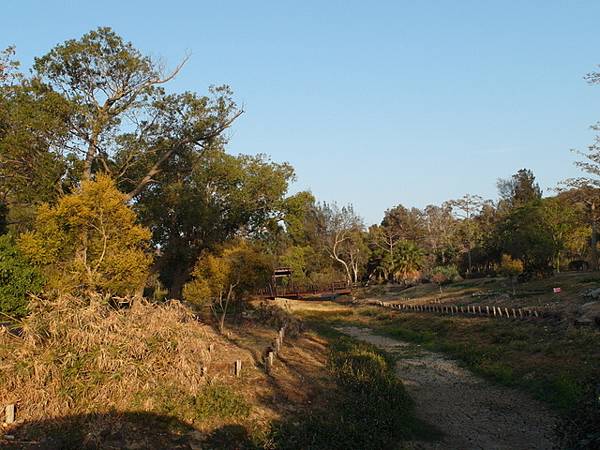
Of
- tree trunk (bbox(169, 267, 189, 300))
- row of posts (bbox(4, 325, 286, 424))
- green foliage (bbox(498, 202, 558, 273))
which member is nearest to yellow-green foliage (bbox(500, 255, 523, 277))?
green foliage (bbox(498, 202, 558, 273))

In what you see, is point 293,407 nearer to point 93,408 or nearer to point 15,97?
point 93,408

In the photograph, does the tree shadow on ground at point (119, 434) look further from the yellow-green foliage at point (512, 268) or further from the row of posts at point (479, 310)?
the yellow-green foliage at point (512, 268)

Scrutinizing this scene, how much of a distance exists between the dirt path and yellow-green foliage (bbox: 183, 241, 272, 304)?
9.64m

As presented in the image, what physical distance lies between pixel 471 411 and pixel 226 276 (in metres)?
14.1

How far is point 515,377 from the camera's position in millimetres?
16266

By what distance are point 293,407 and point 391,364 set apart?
27.1 feet

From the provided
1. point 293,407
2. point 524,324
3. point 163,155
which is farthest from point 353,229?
point 293,407

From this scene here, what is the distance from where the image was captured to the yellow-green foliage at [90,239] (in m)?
19.1

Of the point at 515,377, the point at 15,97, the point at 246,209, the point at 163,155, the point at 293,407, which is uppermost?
the point at 15,97

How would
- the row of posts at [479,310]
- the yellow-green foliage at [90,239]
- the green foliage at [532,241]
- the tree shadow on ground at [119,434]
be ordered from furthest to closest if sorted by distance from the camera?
the green foliage at [532,241] < the row of posts at [479,310] < the yellow-green foliage at [90,239] < the tree shadow on ground at [119,434]

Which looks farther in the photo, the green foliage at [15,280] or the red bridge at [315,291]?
→ the red bridge at [315,291]

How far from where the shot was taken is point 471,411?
1371 centimetres

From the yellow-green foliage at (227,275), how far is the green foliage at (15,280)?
7224 mm

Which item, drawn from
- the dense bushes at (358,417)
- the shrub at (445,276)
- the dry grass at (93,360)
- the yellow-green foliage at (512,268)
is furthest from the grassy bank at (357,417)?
the shrub at (445,276)
